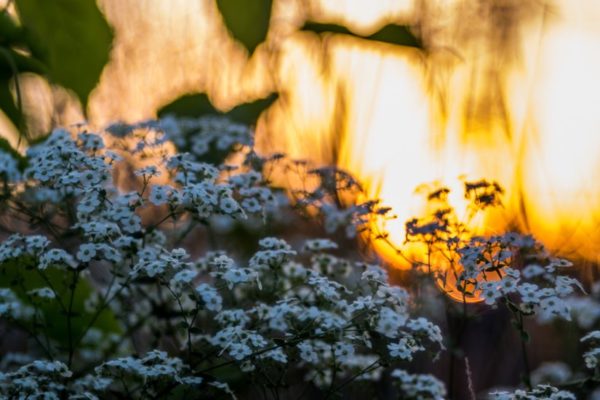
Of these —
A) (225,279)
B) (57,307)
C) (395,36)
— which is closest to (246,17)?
(395,36)

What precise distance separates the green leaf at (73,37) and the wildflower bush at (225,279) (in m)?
0.26

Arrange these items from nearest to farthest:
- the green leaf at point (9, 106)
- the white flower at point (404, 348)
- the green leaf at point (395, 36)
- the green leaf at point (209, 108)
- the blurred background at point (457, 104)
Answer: the green leaf at point (395, 36), the white flower at point (404, 348), the green leaf at point (9, 106), the green leaf at point (209, 108), the blurred background at point (457, 104)

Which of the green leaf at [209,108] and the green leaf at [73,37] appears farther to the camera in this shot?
the green leaf at [209,108]

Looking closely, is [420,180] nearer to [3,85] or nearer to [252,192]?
[252,192]

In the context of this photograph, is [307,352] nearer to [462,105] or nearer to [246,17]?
[246,17]

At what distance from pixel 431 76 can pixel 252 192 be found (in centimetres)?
104

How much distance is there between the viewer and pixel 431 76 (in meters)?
3.43

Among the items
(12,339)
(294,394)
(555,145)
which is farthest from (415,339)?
(12,339)

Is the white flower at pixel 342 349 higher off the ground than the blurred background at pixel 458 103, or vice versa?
the blurred background at pixel 458 103

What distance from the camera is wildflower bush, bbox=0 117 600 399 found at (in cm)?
223

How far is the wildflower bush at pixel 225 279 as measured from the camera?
2227 mm

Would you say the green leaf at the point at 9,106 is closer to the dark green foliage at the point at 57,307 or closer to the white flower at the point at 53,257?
the white flower at the point at 53,257

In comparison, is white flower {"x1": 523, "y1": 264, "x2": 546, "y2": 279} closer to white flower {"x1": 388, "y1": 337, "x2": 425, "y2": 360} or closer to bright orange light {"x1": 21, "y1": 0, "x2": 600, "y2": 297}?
white flower {"x1": 388, "y1": 337, "x2": 425, "y2": 360}

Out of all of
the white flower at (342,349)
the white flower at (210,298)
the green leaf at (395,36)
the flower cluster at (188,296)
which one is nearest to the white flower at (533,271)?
the flower cluster at (188,296)
